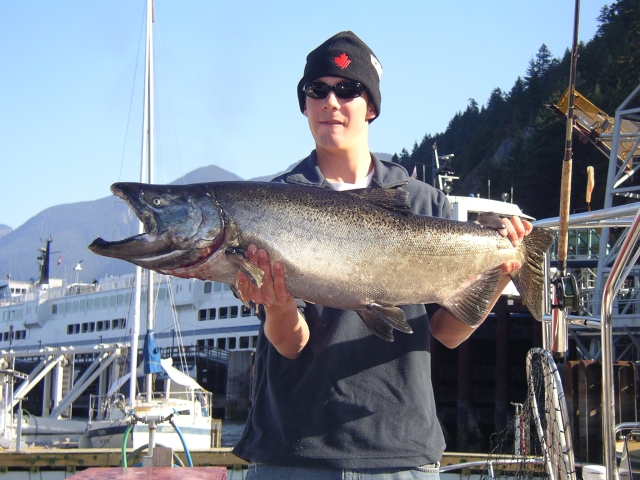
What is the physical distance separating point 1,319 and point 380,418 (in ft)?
220

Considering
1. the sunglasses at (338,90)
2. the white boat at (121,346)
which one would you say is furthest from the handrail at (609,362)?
the white boat at (121,346)

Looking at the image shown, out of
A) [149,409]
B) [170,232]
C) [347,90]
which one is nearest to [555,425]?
[347,90]

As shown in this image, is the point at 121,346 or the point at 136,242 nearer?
the point at 136,242

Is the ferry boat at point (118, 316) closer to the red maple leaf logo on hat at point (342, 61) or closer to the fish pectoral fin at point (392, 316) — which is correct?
the red maple leaf logo on hat at point (342, 61)

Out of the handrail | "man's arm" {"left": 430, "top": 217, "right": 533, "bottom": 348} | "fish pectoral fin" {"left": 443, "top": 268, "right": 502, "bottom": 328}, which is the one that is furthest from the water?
"fish pectoral fin" {"left": 443, "top": 268, "right": 502, "bottom": 328}

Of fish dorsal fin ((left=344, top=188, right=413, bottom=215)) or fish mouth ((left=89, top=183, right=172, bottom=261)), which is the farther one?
fish dorsal fin ((left=344, top=188, right=413, bottom=215))

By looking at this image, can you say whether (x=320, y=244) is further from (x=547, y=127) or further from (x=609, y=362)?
(x=547, y=127)

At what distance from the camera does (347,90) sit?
3602 mm

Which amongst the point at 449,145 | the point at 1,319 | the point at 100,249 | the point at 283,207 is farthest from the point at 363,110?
the point at 449,145

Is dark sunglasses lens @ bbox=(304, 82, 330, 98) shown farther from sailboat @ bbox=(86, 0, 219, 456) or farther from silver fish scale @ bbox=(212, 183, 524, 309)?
sailboat @ bbox=(86, 0, 219, 456)

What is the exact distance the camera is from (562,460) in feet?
15.3

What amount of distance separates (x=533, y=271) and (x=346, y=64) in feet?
4.81

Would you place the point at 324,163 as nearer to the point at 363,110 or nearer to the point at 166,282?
the point at 363,110

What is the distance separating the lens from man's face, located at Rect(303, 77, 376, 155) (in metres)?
3.55
